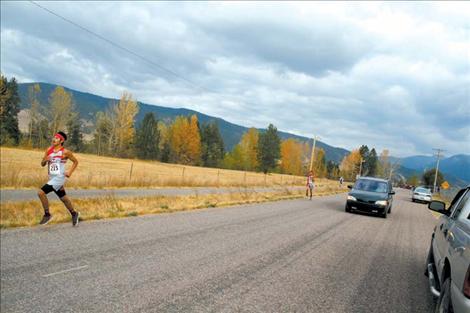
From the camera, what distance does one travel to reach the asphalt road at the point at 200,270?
481 cm

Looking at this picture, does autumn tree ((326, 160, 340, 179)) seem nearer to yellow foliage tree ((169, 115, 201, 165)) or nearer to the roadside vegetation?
yellow foliage tree ((169, 115, 201, 165))

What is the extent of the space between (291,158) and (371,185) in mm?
107829

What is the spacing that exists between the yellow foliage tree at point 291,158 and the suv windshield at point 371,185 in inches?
4039

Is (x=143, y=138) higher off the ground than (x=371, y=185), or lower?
higher

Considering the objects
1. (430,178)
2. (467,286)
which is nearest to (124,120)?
(467,286)

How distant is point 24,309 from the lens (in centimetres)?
427

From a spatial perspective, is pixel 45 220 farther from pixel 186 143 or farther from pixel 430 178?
pixel 430 178

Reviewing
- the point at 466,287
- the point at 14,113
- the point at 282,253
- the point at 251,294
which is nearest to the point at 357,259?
the point at 282,253

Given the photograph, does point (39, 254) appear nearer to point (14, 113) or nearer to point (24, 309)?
point (24, 309)

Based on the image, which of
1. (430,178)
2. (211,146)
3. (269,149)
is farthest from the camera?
(430,178)

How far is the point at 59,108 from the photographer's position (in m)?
80.6

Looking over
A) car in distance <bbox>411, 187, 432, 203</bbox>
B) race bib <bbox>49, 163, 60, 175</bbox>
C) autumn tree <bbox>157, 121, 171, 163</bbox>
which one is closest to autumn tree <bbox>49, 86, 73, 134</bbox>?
autumn tree <bbox>157, 121, 171, 163</bbox>

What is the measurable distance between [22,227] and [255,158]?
98.4 meters

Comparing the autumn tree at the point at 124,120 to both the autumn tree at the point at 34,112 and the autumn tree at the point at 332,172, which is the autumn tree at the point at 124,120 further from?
the autumn tree at the point at 332,172
